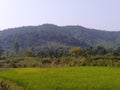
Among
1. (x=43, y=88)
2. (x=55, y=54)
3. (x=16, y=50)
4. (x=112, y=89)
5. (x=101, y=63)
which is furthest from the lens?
(x=16, y=50)

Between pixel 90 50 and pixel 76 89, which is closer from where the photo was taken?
pixel 76 89

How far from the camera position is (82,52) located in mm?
115750

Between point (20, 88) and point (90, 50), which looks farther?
point (90, 50)

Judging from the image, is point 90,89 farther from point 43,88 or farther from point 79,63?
point 79,63

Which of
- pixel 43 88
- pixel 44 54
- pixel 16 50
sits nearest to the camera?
pixel 43 88

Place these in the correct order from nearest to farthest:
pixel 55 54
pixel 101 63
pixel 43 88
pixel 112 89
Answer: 1. pixel 112 89
2. pixel 43 88
3. pixel 101 63
4. pixel 55 54

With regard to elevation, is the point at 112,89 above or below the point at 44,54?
above

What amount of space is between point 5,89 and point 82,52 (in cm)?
9491

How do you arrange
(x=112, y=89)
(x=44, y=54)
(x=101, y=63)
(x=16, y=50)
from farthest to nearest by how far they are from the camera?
(x=16, y=50) < (x=44, y=54) < (x=101, y=63) < (x=112, y=89)

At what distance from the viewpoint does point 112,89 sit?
20.2 m

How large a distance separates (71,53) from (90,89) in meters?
102

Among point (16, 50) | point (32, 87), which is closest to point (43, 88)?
point (32, 87)

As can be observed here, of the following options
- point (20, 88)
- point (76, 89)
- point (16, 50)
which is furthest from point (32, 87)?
point (16, 50)

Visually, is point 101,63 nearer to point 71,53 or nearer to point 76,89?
point 76,89
